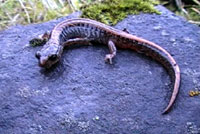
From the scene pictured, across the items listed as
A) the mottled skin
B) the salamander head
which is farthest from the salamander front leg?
the salamander head

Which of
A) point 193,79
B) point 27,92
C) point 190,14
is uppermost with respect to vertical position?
point 27,92

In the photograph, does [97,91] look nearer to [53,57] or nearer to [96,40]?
[53,57]

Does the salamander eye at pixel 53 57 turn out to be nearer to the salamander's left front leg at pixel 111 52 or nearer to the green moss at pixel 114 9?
the salamander's left front leg at pixel 111 52

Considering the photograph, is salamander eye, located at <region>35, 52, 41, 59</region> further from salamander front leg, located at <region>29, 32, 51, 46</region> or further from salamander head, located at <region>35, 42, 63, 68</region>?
→ salamander front leg, located at <region>29, 32, 51, 46</region>

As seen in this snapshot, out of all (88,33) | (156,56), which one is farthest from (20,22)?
(156,56)

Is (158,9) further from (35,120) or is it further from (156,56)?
(35,120)
